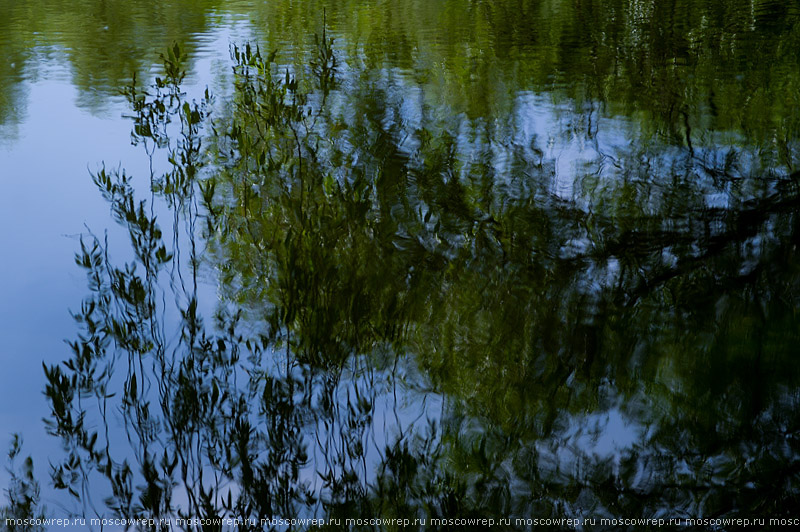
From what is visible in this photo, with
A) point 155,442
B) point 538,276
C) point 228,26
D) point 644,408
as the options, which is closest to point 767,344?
point 644,408

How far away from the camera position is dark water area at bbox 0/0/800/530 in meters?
2.29

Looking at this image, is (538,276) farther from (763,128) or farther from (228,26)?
(228,26)

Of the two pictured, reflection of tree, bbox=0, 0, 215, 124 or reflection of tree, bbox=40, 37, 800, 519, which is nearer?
reflection of tree, bbox=40, 37, 800, 519

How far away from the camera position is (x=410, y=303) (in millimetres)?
3104

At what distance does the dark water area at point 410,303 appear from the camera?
2.29 meters

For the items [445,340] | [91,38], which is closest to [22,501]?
[445,340]

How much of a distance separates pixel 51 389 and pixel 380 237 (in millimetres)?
1562

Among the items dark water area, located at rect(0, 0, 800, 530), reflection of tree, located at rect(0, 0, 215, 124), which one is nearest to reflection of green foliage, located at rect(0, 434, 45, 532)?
dark water area, located at rect(0, 0, 800, 530)

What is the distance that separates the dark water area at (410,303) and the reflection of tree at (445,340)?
1cm

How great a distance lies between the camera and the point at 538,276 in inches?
129

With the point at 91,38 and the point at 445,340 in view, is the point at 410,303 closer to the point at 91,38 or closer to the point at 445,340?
the point at 445,340

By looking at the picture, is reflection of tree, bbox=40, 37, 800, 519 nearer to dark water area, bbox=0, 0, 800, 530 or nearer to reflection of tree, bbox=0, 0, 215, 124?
dark water area, bbox=0, 0, 800, 530

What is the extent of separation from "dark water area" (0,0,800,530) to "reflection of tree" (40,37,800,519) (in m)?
0.01

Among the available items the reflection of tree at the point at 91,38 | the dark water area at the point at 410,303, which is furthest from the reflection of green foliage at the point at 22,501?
the reflection of tree at the point at 91,38
